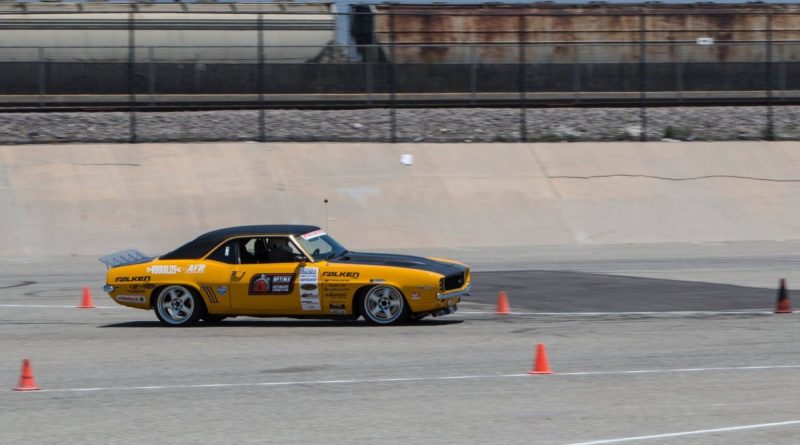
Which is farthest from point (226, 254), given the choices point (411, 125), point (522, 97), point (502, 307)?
point (411, 125)

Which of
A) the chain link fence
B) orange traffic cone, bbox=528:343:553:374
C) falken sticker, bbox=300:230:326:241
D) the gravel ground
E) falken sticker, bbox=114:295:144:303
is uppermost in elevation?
the chain link fence

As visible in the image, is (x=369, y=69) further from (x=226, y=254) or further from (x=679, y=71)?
(x=226, y=254)

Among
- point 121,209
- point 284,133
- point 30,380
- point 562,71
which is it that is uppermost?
point 562,71

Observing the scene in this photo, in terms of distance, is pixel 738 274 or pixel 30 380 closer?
pixel 30 380

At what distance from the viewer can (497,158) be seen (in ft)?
95.3

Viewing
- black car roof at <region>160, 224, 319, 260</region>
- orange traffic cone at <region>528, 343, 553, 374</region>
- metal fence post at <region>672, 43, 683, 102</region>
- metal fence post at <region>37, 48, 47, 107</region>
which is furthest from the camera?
metal fence post at <region>672, 43, 683, 102</region>

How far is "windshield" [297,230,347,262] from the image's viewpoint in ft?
44.2

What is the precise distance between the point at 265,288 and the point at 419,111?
22.2 m

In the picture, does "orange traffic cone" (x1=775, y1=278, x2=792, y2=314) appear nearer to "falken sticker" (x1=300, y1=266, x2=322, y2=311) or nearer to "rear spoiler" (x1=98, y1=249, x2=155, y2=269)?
"falken sticker" (x1=300, y1=266, x2=322, y2=311)

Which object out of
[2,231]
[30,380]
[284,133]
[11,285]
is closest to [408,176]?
[284,133]

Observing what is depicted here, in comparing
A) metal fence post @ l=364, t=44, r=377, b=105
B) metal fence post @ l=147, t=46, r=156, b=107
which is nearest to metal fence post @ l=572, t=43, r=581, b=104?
metal fence post @ l=364, t=44, r=377, b=105

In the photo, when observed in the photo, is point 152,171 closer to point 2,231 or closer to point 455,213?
point 2,231

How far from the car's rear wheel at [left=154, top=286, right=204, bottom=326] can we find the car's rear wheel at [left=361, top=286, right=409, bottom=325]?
84.8 inches

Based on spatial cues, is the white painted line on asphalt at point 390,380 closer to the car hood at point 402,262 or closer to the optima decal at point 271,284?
the car hood at point 402,262
